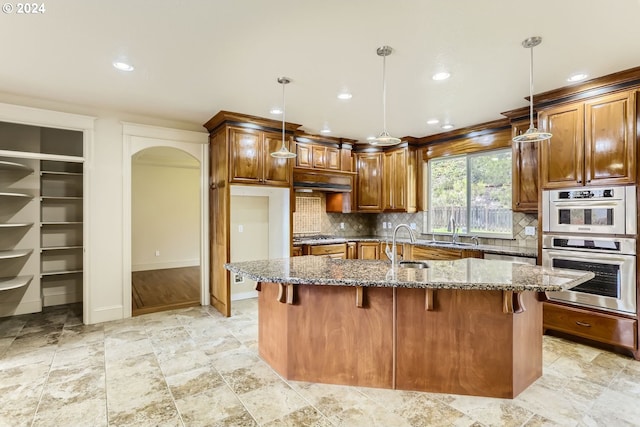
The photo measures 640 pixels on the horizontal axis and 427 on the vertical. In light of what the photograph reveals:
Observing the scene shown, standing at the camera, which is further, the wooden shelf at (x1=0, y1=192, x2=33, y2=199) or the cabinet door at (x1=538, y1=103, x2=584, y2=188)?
the wooden shelf at (x1=0, y1=192, x2=33, y2=199)

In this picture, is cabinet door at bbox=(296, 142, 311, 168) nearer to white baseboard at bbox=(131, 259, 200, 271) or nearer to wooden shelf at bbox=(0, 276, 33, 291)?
wooden shelf at bbox=(0, 276, 33, 291)

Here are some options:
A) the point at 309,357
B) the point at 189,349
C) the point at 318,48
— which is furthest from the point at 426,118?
the point at 189,349

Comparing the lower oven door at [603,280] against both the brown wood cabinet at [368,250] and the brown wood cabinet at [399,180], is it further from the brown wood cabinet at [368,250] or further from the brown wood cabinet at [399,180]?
the brown wood cabinet at [368,250]

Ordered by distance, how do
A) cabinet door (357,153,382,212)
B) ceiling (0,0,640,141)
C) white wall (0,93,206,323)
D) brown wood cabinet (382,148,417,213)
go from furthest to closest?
cabinet door (357,153,382,212)
brown wood cabinet (382,148,417,213)
white wall (0,93,206,323)
ceiling (0,0,640,141)

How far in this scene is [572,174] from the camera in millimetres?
3266

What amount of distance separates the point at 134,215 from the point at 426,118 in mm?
6463

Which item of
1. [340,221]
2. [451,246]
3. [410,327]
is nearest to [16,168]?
[340,221]

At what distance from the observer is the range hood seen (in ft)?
16.9

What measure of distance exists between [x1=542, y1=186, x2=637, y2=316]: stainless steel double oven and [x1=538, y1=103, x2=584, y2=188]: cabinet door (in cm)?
13

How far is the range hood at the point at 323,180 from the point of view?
5.14m

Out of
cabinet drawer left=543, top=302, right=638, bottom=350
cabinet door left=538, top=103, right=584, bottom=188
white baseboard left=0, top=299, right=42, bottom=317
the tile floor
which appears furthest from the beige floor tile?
white baseboard left=0, top=299, right=42, bottom=317

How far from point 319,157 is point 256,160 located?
54.5 inches

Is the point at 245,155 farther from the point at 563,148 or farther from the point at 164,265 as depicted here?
the point at 164,265

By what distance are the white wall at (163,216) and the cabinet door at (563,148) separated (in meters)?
7.15
